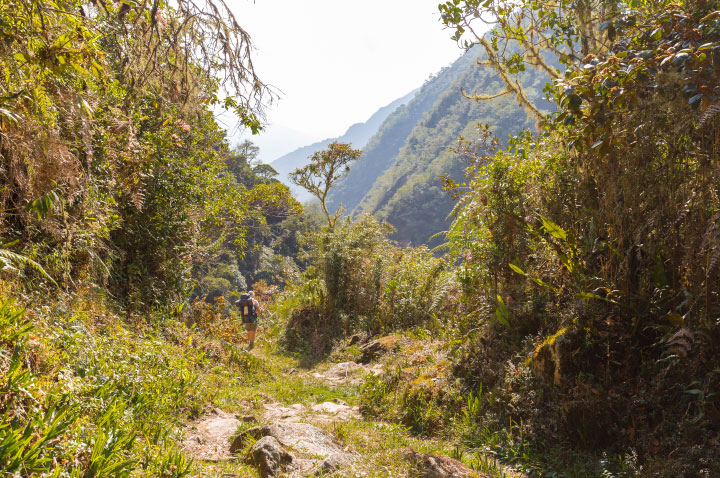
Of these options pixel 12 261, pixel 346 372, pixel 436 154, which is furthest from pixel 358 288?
pixel 436 154

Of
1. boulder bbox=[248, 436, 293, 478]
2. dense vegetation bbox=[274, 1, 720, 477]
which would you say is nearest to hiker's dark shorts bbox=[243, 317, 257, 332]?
dense vegetation bbox=[274, 1, 720, 477]

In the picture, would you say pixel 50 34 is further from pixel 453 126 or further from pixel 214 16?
pixel 453 126

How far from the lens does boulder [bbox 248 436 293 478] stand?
11.1ft

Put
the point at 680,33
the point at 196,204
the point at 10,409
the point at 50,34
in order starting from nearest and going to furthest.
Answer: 1. the point at 10,409
2. the point at 50,34
3. the point at 680,33
4. the point at 196,204

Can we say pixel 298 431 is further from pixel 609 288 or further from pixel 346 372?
pixel 346 372

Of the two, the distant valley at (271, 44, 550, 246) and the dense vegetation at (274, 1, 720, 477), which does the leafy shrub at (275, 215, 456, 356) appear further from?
the distant valley at (271, 44, 550, 246)

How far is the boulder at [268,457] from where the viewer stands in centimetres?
339

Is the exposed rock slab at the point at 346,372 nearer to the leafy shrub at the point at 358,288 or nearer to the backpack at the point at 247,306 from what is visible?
the leafy shrub at the point at 358,288

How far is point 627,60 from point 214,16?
3.75 metres

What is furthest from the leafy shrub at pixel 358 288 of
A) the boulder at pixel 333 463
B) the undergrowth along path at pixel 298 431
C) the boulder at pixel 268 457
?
the boulder at pixel 268 457

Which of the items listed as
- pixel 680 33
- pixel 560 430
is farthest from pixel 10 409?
pixel 680 33

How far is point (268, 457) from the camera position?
137 inches

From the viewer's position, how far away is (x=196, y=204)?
7809 mm

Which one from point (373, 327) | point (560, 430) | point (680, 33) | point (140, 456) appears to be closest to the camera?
point (140, 456)
